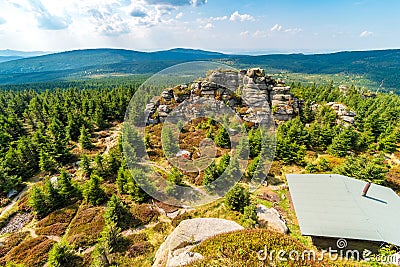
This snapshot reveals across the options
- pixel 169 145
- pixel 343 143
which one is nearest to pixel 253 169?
pixel 169 145

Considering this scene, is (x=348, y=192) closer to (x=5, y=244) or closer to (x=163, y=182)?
(x=163, y=182)

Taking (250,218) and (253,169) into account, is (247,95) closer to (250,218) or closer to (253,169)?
(253,169)

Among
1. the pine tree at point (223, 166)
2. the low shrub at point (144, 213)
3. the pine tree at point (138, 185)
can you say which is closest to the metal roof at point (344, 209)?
the pine tree at point (223, 166)

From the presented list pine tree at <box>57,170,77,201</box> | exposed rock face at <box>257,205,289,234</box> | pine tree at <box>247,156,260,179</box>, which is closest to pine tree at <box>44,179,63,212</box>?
pine tree at <box>57,170,77,201</box>

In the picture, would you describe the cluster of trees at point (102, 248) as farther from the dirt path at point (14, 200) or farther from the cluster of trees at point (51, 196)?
the dirt path at point (14, 200)

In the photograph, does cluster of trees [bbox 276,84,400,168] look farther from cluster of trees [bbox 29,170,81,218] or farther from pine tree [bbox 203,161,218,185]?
cluster of trees [bbox 29,170,81,218]

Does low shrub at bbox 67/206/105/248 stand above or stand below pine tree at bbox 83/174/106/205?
below
